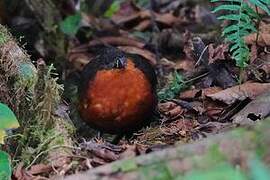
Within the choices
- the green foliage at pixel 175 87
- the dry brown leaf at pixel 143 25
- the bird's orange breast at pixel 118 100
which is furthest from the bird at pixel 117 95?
the dry brown leaf at pixel 143 25

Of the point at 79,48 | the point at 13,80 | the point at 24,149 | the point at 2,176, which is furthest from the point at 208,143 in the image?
the point at 79,48

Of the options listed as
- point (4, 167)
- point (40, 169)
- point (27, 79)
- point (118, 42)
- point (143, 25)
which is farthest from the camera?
point (143, 25)

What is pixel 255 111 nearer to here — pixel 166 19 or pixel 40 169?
pixel 40 169

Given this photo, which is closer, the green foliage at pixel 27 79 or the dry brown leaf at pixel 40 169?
the dry brown leaf at pixel 40 169

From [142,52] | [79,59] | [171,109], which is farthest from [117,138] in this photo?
[79,59]

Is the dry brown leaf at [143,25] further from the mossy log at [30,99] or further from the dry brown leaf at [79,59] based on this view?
the mossy log at [30,99]

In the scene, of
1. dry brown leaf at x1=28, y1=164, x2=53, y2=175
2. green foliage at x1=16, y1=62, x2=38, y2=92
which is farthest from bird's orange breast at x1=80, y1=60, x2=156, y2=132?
dry brown leaf at x1=28, y1=164, x2=53, y2=175

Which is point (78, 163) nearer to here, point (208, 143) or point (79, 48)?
point (208, 143)
